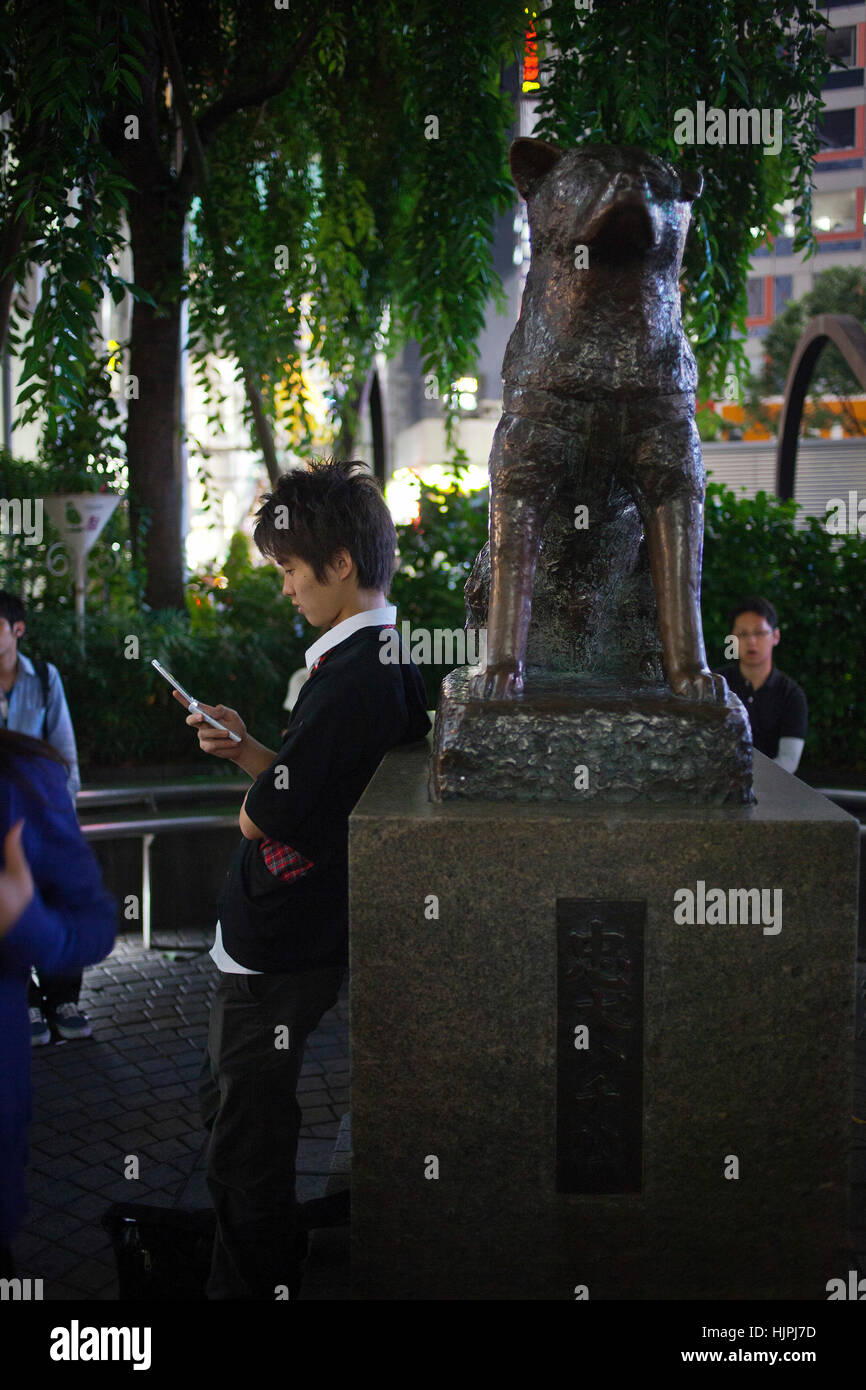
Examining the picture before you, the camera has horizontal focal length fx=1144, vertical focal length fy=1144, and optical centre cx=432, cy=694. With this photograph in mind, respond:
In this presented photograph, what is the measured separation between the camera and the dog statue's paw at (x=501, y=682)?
2.47 metres

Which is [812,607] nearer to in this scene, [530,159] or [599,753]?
[530,159]

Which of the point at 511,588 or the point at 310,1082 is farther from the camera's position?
the point at 310,1082

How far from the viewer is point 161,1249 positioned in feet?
8.65

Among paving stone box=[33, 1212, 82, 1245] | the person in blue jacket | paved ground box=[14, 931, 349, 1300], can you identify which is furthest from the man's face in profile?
the person in blue jacket

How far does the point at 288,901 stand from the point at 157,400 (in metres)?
5.53

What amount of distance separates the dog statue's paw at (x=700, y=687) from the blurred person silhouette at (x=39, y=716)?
9.54ft

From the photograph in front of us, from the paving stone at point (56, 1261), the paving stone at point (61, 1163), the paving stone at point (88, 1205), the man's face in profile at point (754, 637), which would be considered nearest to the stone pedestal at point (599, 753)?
the paving stone at point (56, 1261)

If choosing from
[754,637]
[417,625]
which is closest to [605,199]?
[754,637]

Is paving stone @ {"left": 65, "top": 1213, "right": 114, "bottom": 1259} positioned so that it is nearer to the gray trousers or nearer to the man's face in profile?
the gray trousers

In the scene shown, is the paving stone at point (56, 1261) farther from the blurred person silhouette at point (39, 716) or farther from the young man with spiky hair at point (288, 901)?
the blurred person silhouette at point (39, 716)

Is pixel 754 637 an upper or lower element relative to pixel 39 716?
upper
